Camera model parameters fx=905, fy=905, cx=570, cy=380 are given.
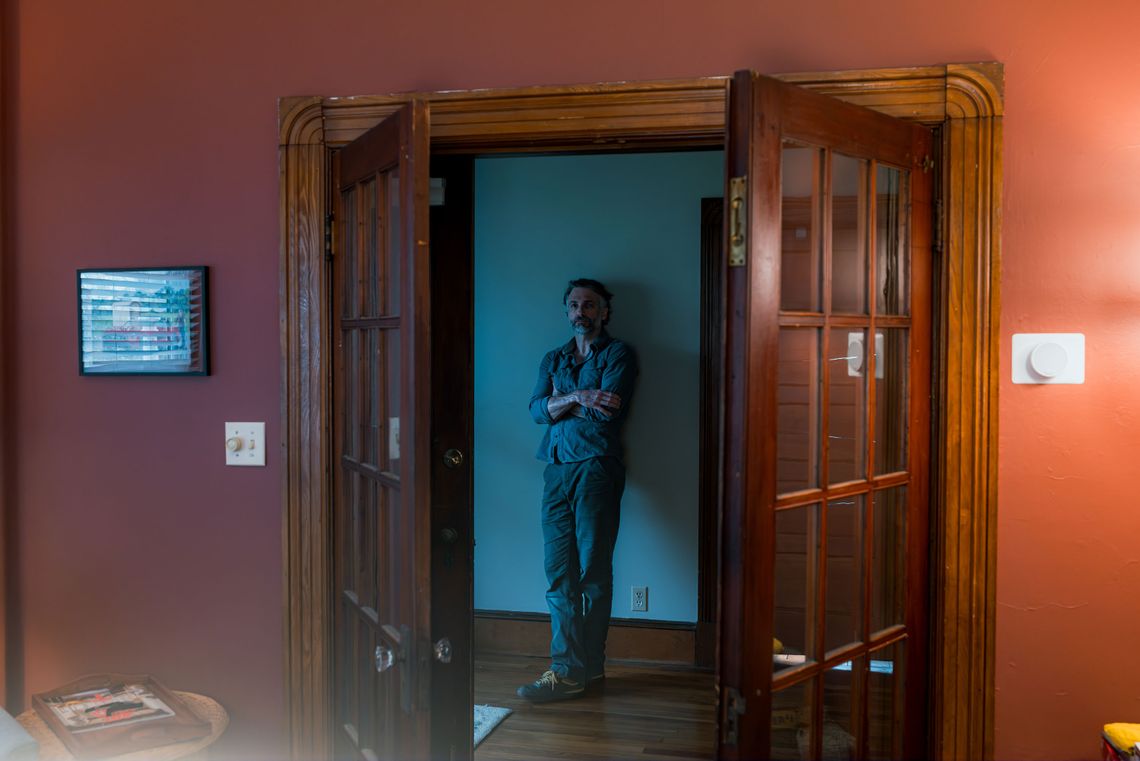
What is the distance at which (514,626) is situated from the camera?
4363 mm

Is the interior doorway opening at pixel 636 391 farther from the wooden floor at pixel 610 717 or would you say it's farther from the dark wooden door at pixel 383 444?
the dark wooden door at pixel 383 444

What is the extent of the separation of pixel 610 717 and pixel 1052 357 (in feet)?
7.58

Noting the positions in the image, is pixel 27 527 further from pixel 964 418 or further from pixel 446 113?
pixel 964 418

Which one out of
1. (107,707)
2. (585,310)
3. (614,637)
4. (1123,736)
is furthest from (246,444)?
(614,637)

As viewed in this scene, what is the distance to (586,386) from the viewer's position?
3867 millimetres

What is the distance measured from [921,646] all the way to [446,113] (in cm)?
168

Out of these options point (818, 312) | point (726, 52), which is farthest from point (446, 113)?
point (818, 312)

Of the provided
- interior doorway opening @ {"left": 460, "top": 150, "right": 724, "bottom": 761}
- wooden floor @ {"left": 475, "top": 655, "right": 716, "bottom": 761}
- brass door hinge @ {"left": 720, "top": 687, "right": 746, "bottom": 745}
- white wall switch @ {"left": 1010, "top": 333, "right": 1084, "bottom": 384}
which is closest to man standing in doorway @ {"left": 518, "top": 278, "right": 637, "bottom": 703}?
wooden floor @ {"left": 475, "top": 655, "right": 716, "bottom": 761}

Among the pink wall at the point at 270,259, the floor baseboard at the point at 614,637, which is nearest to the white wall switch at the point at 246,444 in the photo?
the pink wall at the point at 270,259

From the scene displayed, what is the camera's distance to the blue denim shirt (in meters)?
3.83

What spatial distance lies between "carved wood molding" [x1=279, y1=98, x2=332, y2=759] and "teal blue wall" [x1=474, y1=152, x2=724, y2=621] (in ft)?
6.37

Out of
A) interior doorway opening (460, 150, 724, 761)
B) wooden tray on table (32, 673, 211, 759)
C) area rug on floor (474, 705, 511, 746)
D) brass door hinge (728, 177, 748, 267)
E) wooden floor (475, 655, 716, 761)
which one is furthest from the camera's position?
interior doorway opening (460, 150, 724, 761)

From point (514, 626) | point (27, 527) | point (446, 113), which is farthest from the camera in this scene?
point (514, 626)

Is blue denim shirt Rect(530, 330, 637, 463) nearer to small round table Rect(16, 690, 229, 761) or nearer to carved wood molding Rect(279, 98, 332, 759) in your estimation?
carved wood molding Rect(279, 98, 332, 759)
